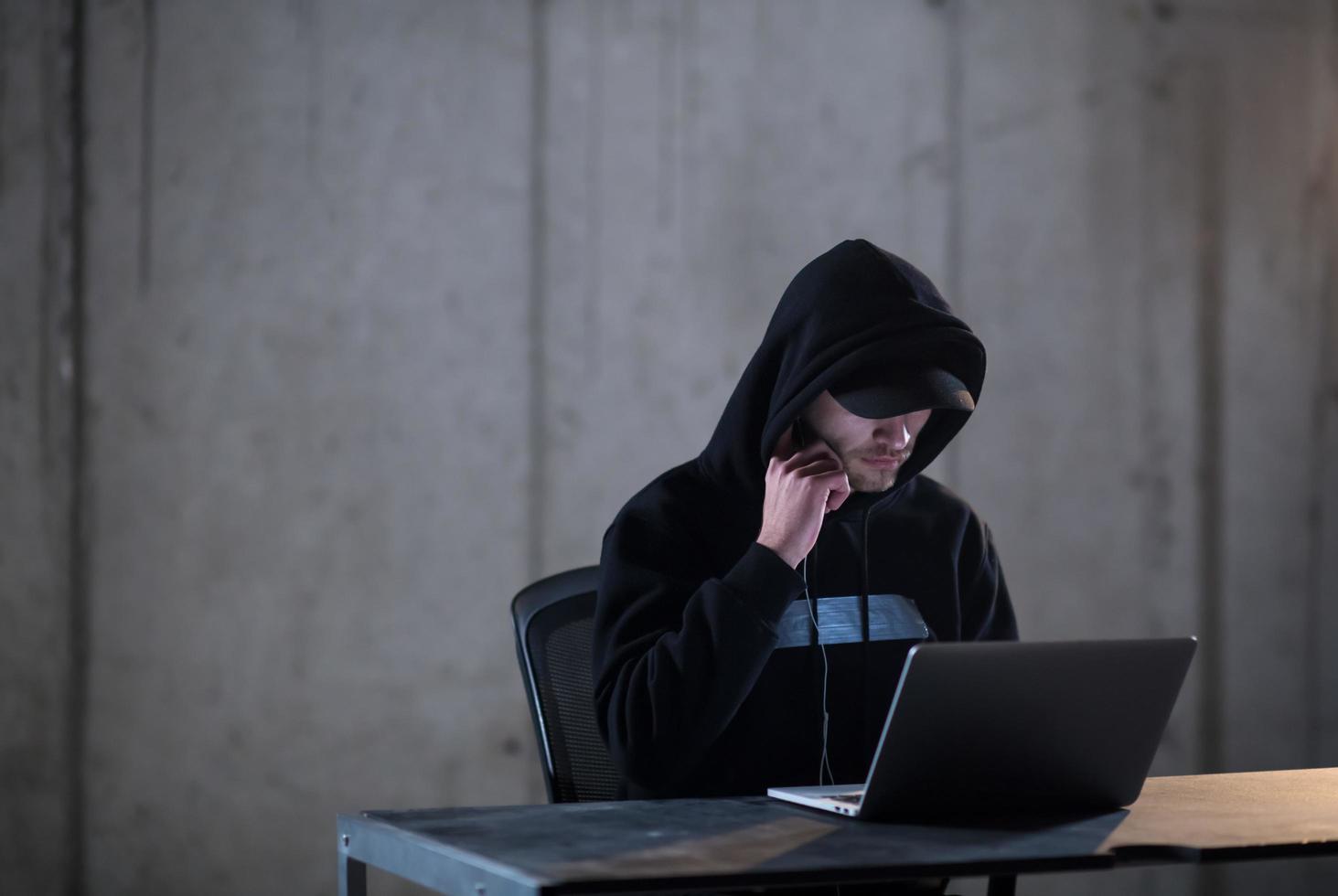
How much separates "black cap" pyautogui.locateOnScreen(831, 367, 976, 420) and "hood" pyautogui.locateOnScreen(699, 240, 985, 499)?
18 mm

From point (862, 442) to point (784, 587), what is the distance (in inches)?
9.9

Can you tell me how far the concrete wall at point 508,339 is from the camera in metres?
2.78

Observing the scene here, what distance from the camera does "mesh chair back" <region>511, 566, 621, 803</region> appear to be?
5.88 ft

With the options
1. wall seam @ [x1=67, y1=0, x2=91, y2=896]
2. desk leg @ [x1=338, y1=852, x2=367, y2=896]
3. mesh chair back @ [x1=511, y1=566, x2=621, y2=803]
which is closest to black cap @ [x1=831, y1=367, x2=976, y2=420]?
mesh chair back @ [x1=511, y1=566, x2=621, y2=803]

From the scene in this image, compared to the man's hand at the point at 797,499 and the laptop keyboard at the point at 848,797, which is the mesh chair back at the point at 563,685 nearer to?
the man's hand at the point at 797,499

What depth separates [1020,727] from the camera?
130 cm

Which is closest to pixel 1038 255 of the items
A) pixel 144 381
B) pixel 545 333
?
pixel 545 333

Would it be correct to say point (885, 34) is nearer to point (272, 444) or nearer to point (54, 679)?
point (272, 444)

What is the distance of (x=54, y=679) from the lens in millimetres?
2744

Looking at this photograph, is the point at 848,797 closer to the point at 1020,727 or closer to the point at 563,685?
the point at 1020,727

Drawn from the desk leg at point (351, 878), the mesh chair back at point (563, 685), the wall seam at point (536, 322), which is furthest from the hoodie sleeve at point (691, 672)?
the wall seam at point (536, 322)

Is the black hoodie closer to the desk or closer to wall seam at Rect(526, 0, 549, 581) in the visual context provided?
the desk

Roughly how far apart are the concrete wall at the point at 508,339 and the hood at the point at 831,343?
1.24 m

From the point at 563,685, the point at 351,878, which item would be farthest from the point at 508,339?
the point at 351,878
